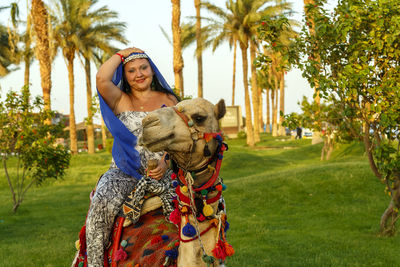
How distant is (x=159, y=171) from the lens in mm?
3283

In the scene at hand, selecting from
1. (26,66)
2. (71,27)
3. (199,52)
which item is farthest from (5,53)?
(199,52)

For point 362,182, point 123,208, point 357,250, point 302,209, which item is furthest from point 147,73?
point 362,182

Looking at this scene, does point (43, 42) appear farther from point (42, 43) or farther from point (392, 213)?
point (392, 213)

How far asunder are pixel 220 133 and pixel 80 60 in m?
30.9

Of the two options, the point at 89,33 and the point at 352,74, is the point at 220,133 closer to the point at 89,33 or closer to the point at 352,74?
the point at 352,74

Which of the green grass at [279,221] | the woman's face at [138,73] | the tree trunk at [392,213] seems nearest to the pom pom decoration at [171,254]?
the woman's face at [138,73]

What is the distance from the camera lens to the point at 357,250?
815cm

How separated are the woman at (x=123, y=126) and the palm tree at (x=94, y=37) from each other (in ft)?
93.0

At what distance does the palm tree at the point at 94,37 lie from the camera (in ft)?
106

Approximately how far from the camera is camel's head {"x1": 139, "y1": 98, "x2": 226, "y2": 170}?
2.20 metres

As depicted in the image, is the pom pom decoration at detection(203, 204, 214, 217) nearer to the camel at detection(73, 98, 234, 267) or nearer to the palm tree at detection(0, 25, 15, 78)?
the camel at detection(73, 98, 234, 267)

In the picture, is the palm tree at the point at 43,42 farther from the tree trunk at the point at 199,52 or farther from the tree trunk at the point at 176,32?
the tree trunk at the point at 199,52

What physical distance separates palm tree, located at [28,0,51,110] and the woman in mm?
17388

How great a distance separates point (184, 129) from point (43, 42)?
67.0 feet
